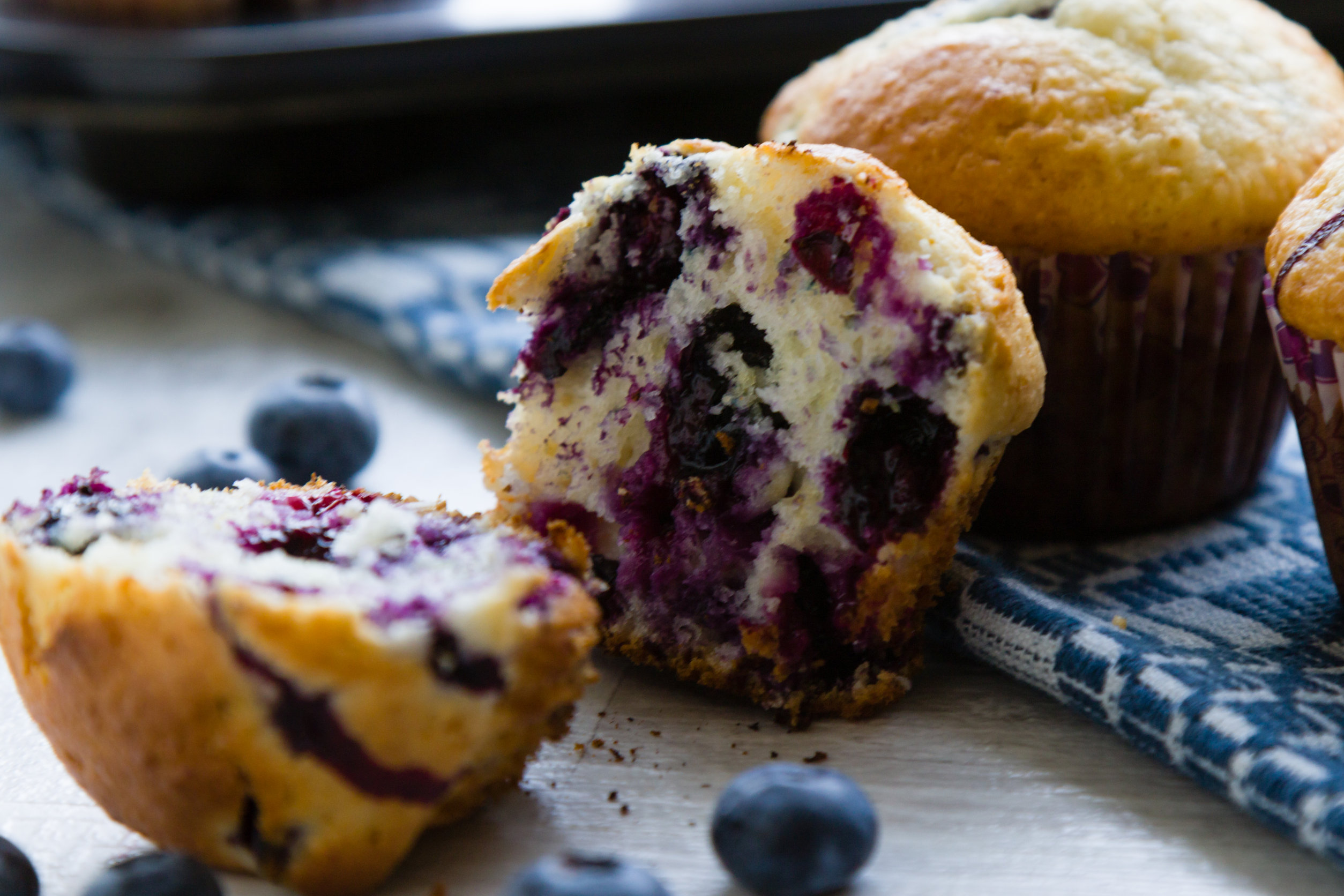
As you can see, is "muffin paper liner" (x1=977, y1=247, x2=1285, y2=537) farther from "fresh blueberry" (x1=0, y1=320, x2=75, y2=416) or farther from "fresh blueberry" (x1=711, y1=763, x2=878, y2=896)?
"fresh blueberry" (x1=0, y1=320, x2=75, y2=416)

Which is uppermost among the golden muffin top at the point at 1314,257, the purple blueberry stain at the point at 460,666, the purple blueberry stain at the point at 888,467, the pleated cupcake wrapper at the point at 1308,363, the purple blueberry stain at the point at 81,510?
the golden muffin top at the point at 1314,257

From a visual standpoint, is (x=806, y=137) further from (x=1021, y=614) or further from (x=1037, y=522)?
(x=1021, y=614)

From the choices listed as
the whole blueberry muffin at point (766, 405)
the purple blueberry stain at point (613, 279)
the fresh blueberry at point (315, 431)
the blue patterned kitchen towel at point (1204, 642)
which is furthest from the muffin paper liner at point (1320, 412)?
the fresh blueberry at point (315, 431)

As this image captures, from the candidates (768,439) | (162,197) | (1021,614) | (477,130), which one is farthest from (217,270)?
(1021,614)

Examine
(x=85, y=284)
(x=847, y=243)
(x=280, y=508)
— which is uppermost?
(x=847, y=243)

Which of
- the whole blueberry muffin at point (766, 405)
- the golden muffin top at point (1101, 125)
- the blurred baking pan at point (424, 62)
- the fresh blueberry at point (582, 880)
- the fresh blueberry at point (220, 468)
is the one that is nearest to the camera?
the fresh blueberry at point (582, 880)

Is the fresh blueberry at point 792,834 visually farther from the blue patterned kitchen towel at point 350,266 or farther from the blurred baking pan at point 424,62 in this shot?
the blurred baking pan at point 424,62

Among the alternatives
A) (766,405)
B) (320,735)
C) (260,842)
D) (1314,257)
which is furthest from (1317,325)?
(260,842)
